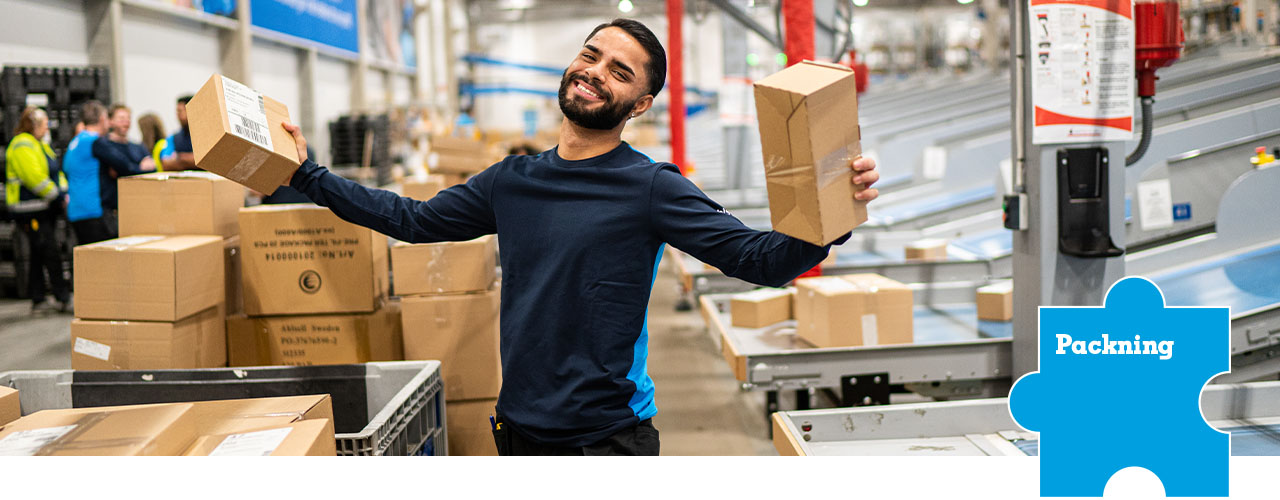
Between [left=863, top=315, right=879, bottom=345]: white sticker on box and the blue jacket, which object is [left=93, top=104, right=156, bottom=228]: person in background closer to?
the blue jacket

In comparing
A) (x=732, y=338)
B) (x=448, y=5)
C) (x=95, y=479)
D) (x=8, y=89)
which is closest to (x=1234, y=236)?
(x=732, y=338)

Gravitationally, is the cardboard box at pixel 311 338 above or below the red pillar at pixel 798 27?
below

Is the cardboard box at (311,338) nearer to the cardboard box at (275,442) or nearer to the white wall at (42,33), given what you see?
the cardboard box at (275,442)

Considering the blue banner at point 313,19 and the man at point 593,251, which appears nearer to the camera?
the man at point 593,251

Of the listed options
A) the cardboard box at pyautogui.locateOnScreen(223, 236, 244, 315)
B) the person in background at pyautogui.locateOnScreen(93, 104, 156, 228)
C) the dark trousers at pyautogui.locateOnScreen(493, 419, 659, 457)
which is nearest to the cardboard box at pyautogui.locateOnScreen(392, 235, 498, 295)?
the cardboard box at pyautogui.locateOnScreen(223, 236, 244, 315)

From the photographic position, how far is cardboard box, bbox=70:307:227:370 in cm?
260

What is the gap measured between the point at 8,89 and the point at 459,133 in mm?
7704

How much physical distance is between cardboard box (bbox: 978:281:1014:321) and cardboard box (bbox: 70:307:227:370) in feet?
10.6

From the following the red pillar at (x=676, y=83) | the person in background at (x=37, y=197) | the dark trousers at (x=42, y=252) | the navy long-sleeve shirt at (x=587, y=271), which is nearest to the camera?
the navy long-sleeve shirt at (x=587, y=271)

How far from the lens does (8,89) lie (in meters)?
7.14

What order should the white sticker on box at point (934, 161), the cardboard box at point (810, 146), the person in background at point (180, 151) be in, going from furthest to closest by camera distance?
1. the white sticker on box at point (934, 161)
2. the person in background at point (180, 151)
3. the cardboard box at point (810, 146)

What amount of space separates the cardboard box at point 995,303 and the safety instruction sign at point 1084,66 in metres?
1.51

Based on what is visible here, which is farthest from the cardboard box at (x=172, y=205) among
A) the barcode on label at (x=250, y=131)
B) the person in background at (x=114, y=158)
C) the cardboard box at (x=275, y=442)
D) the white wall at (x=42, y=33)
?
the white wall at (x=42, y=33)

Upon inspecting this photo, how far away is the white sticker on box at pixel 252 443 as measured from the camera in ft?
4.86
